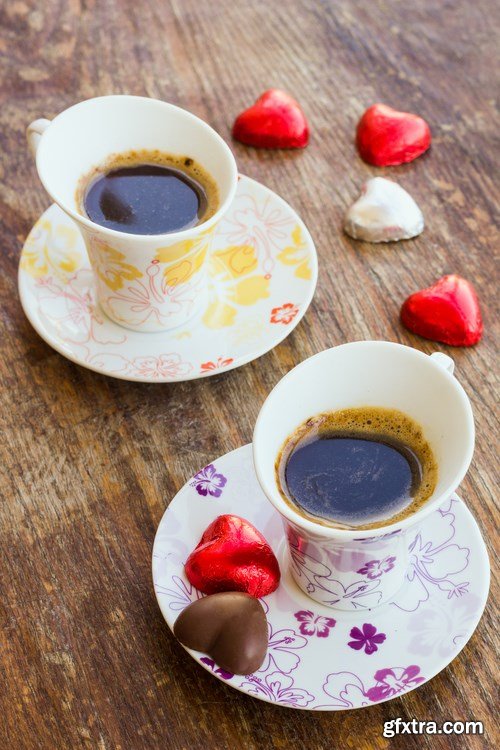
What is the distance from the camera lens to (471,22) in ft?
5.51

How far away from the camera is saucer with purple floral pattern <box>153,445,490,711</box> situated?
0.82 meters

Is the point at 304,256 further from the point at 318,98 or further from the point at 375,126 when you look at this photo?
the point at 318,98

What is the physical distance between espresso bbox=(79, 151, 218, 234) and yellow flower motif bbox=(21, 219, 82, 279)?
8cm

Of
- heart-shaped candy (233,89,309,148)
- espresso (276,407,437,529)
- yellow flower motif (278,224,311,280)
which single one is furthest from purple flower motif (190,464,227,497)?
heart-shaped candy (233,89,309,148)

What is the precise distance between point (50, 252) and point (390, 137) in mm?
566

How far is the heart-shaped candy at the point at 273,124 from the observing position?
1.42 meters

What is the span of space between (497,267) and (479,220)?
10cm

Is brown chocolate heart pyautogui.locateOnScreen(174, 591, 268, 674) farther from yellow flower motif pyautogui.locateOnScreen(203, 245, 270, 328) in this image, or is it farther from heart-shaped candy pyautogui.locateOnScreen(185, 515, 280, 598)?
yellow flower motif pyautogui.locateOnScreen(203, 245, 270, 328)

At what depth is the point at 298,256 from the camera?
1.20m

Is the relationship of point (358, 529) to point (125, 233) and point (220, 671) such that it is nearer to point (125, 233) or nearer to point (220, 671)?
point (220, 671)

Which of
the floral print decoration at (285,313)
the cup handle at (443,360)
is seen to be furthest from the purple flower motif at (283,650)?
the floral print decoration at (285,313)

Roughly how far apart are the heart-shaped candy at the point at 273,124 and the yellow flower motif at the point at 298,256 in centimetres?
26

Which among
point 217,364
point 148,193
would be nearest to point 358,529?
point 217,364

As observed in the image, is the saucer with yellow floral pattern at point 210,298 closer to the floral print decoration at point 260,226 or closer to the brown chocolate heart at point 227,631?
the floral print decoration at point 260,226
